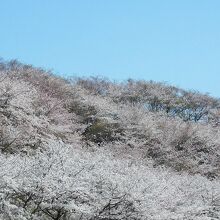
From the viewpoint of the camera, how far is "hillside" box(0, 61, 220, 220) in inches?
Result: 341

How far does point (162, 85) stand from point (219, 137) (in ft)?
42.2

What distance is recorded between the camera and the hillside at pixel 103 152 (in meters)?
8.67

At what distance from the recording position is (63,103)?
25156mm

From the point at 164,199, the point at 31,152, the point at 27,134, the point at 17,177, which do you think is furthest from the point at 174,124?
the point at 17,177

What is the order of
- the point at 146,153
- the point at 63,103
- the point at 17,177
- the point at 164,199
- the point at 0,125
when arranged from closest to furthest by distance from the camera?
the point at 17,177
the point at 164,199
the point at 0,125
the point at 146,153
the point at 63,103

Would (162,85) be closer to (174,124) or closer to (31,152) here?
(174,124)

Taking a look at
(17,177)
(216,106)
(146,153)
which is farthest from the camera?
(216,106)

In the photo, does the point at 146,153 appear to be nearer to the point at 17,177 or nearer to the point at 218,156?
the point at 218,156

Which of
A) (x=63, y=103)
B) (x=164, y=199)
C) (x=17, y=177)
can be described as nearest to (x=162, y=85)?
(x=63, y=103)

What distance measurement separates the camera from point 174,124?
90.7 feet

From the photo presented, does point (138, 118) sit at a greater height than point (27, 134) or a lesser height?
greater

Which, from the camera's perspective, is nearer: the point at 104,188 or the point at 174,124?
the point at 104,188

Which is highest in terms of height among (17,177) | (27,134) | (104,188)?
(27,134)

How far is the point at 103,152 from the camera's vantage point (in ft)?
55.6
